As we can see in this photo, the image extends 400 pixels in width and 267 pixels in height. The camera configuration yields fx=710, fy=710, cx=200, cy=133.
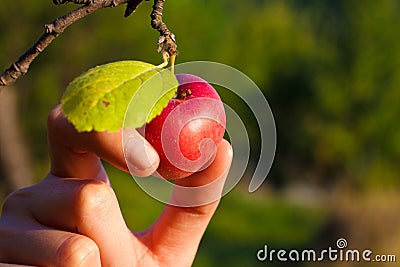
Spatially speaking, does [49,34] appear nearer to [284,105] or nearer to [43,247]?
[43,247]

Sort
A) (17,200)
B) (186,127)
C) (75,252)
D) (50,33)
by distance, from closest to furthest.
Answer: (50,33)
(186,127)
(75,252)
(17,200)

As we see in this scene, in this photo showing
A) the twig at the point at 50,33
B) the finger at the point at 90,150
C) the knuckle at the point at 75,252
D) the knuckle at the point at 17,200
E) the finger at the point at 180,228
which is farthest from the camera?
the finger at the point at 180,228

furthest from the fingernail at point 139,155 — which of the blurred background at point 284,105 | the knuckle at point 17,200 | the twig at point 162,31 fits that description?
the blurred background at point 284,105

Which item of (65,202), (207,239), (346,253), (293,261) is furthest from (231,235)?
(65,202)

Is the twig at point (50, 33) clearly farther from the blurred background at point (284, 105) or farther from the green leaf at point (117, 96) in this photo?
the blurred background at point (284, 105)

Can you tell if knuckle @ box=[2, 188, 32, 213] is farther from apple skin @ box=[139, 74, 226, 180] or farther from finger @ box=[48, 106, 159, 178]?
apple skin @ box=[139, 74, 226, 180]

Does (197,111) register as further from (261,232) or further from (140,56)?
(261,232)

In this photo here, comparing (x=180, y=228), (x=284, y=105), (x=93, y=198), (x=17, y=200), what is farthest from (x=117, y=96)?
(x=284, y=105)
